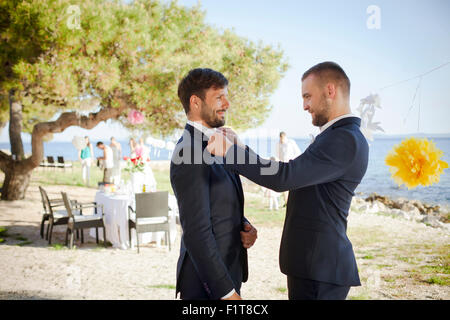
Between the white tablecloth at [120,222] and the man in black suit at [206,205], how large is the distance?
4.47m

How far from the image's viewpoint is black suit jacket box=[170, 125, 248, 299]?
1347 mm

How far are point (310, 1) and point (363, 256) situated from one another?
6367 mm

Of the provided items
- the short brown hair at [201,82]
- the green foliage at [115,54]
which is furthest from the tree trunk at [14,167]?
the short brown hair at [201,82]

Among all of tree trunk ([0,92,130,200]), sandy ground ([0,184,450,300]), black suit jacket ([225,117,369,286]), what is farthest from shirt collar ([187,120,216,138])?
tree trunk ([0,92,130,200])

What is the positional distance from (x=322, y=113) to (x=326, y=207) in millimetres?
439

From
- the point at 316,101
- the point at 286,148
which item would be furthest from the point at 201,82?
the point at 286,148

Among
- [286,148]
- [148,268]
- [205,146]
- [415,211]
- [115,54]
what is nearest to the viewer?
[205,146]

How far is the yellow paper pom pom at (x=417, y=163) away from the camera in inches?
63.0

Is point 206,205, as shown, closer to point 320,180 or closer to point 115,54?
point 320,180

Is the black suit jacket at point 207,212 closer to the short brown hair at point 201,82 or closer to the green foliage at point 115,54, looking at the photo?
the short brown hair at point 201,82

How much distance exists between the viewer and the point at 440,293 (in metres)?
4.32

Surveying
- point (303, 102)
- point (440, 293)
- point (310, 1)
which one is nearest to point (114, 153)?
point (310, 1)

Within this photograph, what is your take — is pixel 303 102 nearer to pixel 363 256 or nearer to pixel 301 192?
pixel 301 192

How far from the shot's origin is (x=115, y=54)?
6.52 metres
